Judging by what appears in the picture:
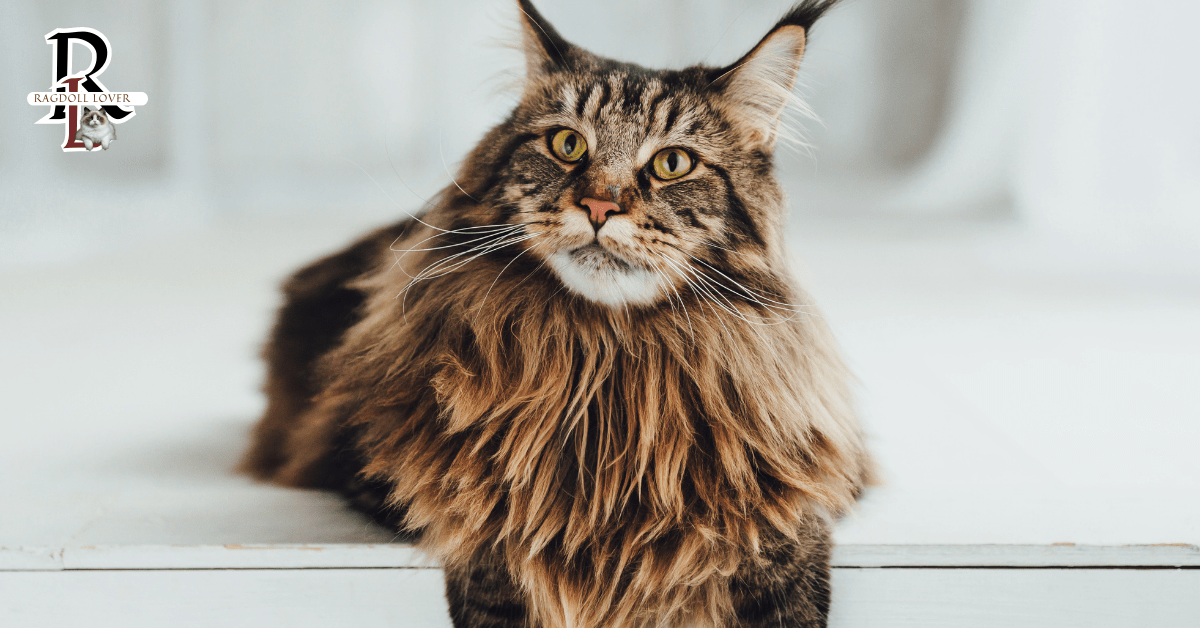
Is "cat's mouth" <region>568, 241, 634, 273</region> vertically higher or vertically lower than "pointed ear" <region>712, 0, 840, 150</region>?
lower

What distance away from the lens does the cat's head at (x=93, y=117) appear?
60.4 inches

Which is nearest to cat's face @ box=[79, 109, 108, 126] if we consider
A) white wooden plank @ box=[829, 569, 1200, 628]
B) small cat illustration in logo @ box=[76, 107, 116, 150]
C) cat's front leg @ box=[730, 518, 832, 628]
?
small cat illustration in logo @ box=[76, 107, 116, 150]

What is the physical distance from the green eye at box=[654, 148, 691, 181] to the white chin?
11 cm

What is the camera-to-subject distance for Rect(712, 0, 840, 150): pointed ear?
89cm

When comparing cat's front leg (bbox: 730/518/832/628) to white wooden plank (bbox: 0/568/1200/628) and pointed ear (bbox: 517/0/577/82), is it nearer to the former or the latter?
white wooden plank (bbox: 0/568/1200/628)

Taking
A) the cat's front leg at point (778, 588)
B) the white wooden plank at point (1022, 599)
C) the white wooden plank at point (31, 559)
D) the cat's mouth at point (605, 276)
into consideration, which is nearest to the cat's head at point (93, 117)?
the white wooden plank at point (31, 559)

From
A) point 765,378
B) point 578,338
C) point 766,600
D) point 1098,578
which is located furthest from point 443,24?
point 1098,578

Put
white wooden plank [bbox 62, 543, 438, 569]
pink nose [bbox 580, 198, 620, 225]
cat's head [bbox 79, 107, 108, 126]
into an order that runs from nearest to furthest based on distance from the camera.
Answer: pink nose [bbox 580, 198, 620, 225], white wooden plank [bbox 62, 543, 438, 569], cat's head [bbox 79, 107, 108, 126]

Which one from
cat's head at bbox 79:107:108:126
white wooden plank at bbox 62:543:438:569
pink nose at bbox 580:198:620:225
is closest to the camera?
pink nose at bbox 580:198:620:225

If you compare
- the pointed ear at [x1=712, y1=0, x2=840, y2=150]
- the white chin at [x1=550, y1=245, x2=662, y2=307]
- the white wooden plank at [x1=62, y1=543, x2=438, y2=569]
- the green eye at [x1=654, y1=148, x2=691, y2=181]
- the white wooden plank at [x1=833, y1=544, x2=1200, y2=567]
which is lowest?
the white wooden plank at [x1=62, y1=543, x2=438, y2=569]

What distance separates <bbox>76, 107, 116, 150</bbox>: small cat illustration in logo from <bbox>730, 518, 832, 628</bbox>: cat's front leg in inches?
58.1

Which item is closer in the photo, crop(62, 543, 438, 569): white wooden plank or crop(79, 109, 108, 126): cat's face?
crop(62, 543, 438, 569): white wooden plank

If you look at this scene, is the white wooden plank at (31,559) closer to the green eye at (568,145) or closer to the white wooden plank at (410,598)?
the white wooden plank at (410,598)

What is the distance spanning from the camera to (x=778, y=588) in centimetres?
88
